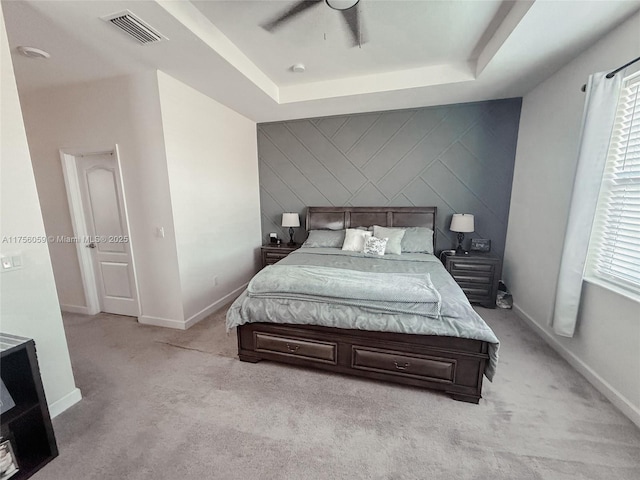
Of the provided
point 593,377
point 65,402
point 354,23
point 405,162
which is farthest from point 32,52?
point 593,377

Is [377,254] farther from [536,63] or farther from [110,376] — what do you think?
[110,376]

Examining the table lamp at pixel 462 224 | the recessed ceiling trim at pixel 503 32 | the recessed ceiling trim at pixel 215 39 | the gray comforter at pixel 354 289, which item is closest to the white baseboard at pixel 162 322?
the gray comforter at pixel 354 289

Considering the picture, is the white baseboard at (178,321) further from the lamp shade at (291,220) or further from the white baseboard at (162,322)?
the lamp shade at (291,220)

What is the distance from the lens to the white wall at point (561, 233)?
186cm

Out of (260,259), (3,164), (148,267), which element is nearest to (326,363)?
(148,267)

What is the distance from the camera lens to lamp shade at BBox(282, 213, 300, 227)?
168 inches

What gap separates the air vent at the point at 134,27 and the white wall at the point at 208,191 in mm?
612

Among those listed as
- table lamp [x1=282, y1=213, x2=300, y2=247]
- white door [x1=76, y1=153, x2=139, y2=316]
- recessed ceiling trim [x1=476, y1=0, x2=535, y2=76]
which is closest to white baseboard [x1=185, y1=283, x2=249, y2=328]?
white door [x1=76, y1=153, x2=139, y2=316]

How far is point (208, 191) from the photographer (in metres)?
3.36

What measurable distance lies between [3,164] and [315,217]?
10.8 ft

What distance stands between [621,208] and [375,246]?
2.16 meters

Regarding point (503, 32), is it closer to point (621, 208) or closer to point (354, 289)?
point (621, 208)

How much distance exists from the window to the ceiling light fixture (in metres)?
4.62

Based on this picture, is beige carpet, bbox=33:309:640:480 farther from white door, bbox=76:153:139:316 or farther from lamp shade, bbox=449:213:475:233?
lamp shade, bbox=449:213:475:233
